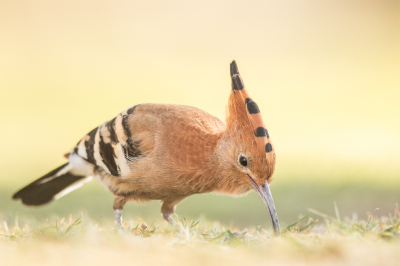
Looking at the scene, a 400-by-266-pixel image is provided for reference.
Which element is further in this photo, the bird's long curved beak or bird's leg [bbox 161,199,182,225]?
bird's leg [bbox 161,199,182,225]

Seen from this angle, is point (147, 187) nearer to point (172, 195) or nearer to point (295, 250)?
point (172, 195)

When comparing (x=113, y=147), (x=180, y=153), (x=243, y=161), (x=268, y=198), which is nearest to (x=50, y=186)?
(x=113, y=147)

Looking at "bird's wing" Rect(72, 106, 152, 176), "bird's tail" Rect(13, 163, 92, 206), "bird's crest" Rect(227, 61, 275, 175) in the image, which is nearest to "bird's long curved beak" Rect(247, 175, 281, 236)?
"bird's crest" Rect(227, 61, 275, 175)

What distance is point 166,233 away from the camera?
2.13 m

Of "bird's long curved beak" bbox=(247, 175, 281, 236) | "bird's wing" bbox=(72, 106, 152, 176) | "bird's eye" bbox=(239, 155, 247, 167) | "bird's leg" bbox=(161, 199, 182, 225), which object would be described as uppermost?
"bird's wing" bbox=(72, 106, 152, 176)

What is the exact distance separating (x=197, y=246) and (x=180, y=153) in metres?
0.78

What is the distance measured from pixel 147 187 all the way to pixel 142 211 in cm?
244

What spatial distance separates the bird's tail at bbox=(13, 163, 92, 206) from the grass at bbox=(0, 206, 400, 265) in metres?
1.00

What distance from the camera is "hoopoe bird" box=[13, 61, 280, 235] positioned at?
2303 millimetres

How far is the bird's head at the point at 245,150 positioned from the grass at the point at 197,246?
0.90 feet

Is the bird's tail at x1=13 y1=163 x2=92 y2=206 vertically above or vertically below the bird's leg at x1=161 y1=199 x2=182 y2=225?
above

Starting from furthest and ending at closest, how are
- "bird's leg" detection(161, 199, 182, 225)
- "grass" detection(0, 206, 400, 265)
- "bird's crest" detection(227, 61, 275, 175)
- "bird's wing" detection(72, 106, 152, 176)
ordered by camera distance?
1. "bird's leg" detection(161, 199, 182, 225)
2. "bird's wing" detection(72, 106, 152, 176)
3. "bird's crest" detection(227, 61, 275, 175)
4. "grass" detection(0, 206, 400, 265)

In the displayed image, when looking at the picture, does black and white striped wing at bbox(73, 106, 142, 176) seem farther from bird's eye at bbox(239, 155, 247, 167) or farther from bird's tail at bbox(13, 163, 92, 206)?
bird's eye at bbox(239, 155, 247, 167)

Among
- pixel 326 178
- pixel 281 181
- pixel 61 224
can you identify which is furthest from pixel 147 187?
pixel 326 178
